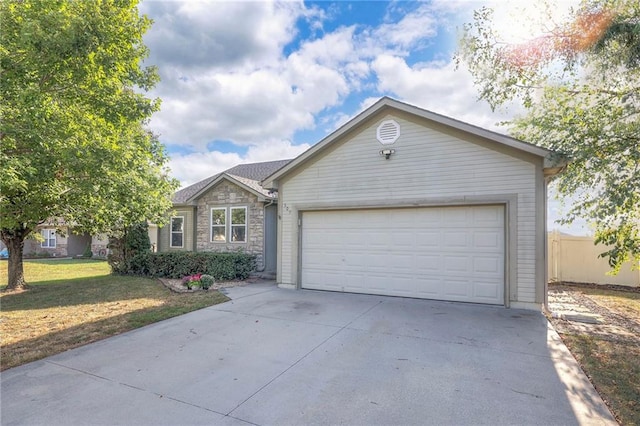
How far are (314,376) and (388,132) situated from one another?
6603 mm

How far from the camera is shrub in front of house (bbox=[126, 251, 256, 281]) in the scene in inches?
451

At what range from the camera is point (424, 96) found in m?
10.4

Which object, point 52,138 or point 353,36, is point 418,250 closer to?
point 353,36

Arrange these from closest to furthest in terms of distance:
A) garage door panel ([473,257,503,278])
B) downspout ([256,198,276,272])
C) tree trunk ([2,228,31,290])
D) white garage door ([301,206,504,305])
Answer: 1. garage door panel ([473,257,503,278])
2. white garage door ([301,206,504,305])
3. tree trunk ([2,228,31,290])
4. downspout ([256,198,276,272])

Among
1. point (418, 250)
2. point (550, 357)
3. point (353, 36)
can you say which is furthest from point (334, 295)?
point (353, 36)

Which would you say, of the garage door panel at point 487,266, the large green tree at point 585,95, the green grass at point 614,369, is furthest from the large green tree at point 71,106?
the green grass at point 614,369

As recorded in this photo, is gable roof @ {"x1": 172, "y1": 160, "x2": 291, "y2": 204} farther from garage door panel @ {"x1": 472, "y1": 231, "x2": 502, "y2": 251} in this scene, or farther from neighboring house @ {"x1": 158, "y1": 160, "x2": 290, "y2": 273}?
garage door panel @ {"x1": 472, "y1": 231, "x2": 502, "y2": 251}

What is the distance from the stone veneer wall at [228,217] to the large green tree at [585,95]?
8.81 m

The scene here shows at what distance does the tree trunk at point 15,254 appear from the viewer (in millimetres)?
10039

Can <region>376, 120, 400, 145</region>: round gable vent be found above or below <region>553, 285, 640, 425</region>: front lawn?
above

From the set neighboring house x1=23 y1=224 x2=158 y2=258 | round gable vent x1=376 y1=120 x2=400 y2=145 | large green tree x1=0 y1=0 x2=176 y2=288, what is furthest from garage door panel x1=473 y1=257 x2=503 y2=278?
neighboring house x1=23 y1=224 x2=158 y2=258

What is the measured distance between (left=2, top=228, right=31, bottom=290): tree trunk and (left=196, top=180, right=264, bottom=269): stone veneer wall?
5.75 m

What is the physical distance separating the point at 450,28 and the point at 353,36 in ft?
9.14

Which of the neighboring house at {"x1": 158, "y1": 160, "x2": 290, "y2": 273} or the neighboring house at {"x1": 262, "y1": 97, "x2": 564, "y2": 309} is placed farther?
the neighboring house at {"x1": 158, "y1": 160, "x2": 290, "y2": 273}
